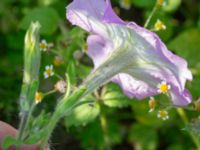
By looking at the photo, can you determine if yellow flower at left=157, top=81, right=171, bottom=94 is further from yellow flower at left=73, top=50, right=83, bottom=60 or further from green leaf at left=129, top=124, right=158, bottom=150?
green leaf at left=129, top=124, right=158, bottom=150

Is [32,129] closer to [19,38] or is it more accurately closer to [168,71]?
[168,71]

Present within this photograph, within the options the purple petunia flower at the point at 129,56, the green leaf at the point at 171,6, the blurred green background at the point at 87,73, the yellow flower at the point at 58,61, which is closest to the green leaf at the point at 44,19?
the blurred green background at the point at 87,73

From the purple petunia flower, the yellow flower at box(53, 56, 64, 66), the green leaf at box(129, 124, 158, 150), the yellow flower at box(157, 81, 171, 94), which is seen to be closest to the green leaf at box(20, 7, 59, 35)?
the yellow flower at box(53, 56, 64, 66)

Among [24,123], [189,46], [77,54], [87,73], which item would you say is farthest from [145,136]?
[24,123]

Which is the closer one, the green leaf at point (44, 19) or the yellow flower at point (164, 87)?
the yellow flower at point (164, 87)

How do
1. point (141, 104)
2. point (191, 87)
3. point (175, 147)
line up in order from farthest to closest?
point (175, 147)
point (141, 104)
point (191, 87)

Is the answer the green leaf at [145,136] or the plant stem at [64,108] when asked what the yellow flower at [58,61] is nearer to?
the plant stem at [64,108]

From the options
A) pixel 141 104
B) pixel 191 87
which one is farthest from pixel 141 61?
pixel 141 104

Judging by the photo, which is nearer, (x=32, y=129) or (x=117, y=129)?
(x=32, y=129)
